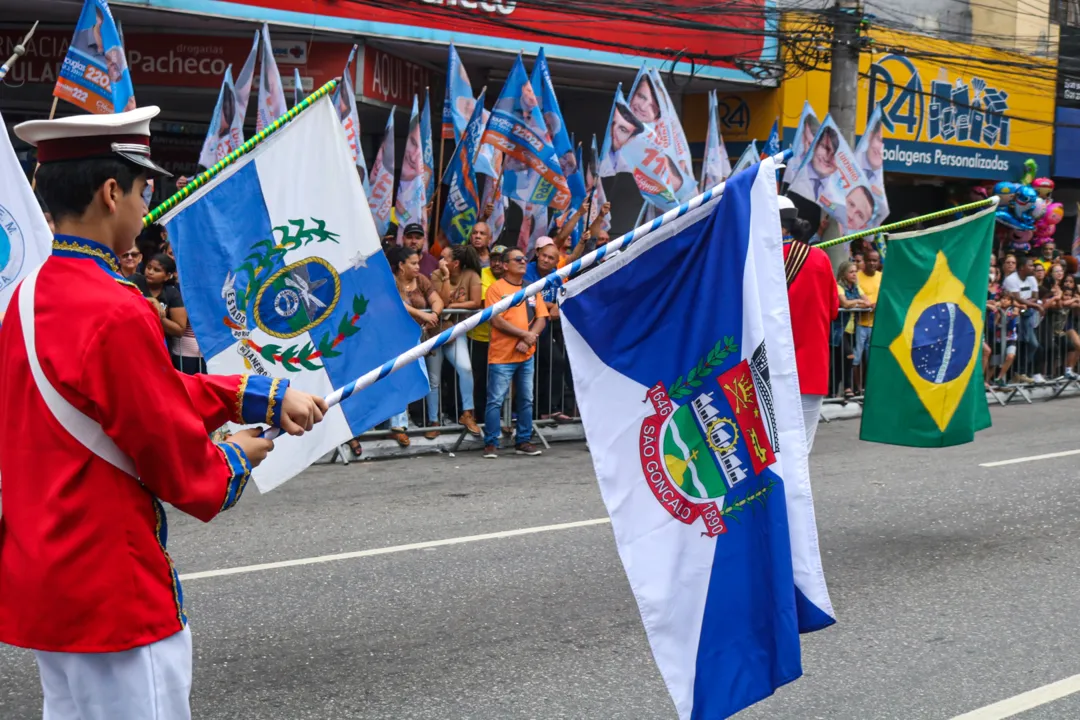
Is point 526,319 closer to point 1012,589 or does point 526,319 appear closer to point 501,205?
point 501,205

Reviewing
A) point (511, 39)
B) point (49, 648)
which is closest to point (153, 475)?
point (49, 648)

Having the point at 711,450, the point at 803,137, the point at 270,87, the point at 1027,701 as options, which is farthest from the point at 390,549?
the point at 803,137

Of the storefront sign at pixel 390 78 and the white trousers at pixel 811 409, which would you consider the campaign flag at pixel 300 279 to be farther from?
the storefront sign at pixel 390 78

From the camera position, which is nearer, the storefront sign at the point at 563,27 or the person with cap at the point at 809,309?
the person with cap at the point at 809,309

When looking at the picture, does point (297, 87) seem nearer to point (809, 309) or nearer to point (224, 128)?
point (224, 128)

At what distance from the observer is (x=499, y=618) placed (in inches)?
226

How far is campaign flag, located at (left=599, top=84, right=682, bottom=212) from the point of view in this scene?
43.7 ft

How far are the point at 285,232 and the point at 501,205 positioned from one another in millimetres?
8276

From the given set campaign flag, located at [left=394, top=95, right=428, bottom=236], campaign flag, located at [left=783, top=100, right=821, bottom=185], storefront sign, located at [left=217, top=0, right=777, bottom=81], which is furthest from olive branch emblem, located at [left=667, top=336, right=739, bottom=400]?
storefront sign, located at [left=217, top=0, right=777, bottom=81]

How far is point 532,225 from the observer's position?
554 inches

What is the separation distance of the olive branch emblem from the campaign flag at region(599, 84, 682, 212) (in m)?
9.65

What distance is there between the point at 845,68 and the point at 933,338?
8.72 m

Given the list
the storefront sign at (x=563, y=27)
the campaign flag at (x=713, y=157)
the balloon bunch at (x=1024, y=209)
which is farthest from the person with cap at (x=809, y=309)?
the balloon bunch at (x=1024, y=209)

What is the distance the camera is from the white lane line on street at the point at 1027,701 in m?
4.64
